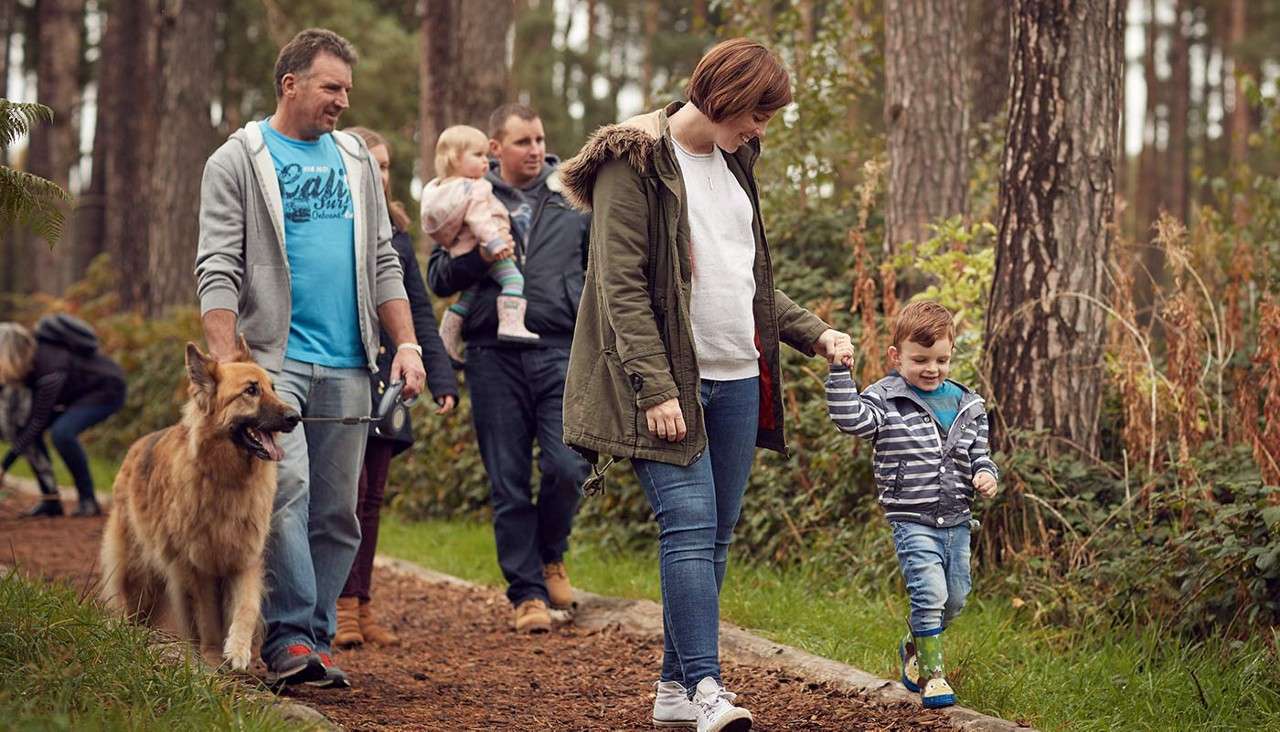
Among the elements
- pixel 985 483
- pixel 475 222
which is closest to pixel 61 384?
pixel 475 222

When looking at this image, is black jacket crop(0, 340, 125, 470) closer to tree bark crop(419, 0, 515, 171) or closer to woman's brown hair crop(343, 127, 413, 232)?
tree bark crop(419, 0, 515, 171)

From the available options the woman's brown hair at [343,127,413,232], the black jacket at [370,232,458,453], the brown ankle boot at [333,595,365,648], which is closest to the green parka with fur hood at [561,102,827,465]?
the black jacket at [370,232,458,453]

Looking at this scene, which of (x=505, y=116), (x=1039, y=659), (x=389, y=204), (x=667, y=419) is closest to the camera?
(x=667, y=419)

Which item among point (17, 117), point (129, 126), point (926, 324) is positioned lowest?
point (926, 324)

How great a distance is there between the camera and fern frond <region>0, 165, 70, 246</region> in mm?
4352

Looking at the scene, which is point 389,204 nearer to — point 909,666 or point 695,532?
point 695,532

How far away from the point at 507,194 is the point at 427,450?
452cm

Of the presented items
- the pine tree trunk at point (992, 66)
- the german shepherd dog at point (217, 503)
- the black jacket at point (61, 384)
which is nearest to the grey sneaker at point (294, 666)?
the german shepherd dog at point (217, 503)

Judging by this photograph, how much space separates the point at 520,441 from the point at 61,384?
6463 millimetres

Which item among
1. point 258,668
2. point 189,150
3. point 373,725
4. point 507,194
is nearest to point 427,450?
point 507,194

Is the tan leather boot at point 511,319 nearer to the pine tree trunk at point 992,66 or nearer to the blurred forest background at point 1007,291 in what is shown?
the blurred forest background at point 1007,291

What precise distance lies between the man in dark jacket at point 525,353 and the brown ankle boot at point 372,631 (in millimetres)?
619

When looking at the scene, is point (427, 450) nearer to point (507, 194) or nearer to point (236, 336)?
point (507, 194)

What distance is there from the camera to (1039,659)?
206 inches
